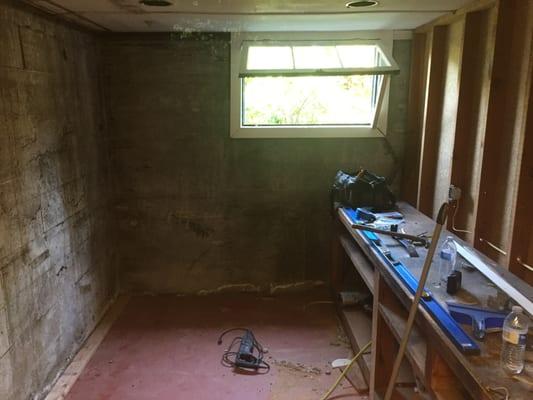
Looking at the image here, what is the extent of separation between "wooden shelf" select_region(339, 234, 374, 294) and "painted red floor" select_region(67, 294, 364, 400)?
0.68 m

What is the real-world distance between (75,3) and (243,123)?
163cm

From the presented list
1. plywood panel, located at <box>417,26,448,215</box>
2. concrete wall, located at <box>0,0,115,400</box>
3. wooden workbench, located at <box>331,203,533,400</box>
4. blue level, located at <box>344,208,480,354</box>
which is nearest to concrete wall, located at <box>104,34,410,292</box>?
concrete wall, located at <box>0,0,115,400</box>

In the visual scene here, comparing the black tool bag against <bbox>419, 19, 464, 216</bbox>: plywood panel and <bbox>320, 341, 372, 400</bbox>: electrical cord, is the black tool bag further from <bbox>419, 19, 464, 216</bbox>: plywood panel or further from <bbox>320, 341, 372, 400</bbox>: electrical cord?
<bbox>320, 341, 372, 400</bbox>: electrical cord

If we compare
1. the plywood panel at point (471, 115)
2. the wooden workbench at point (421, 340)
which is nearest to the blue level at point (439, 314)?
the wooden workbench at point (421, 340)

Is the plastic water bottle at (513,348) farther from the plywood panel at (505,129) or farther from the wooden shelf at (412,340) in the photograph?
the plywood panel at (505,129)

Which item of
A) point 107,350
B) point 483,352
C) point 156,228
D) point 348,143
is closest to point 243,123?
point 348,143

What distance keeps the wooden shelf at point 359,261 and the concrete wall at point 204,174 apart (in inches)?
23.7

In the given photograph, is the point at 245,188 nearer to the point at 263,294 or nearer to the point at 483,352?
the point at 263,294

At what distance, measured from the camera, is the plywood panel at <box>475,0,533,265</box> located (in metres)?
2.21

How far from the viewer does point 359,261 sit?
9.51ft

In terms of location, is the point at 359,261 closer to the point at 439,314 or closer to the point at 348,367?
the point at 348,367

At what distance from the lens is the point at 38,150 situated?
8.45 ft

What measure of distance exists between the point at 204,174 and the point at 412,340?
234 centimetres

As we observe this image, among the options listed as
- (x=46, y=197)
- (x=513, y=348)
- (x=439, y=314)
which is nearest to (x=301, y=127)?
(x=46, y=197)
